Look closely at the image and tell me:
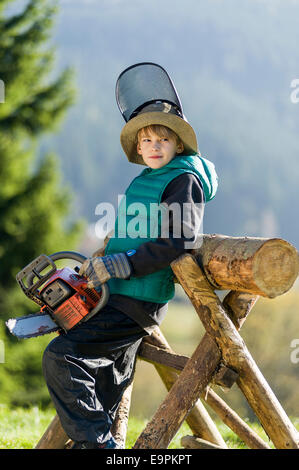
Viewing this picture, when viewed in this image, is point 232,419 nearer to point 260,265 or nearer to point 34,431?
point 260,265

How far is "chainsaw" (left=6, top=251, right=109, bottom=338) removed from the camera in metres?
2.48

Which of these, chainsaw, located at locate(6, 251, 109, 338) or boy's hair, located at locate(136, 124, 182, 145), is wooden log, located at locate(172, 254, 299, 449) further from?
boy's hair, located at locate(136, 124, 182, 145)

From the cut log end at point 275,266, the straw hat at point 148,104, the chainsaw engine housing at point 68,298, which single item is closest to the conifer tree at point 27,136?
the straw hat at point 148,104

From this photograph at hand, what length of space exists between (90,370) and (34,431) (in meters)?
1.83

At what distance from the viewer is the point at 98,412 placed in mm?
2393

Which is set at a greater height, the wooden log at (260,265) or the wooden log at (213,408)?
the wooden log at (260,265)

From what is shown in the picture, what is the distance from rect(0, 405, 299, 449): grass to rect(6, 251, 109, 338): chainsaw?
1333 millimetres

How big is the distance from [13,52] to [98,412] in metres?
11.9

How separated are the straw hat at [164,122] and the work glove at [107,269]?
628 mm

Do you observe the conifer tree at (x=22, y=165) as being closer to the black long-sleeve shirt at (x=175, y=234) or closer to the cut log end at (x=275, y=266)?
the black long-sleeve shirt at (x=175, y=234)

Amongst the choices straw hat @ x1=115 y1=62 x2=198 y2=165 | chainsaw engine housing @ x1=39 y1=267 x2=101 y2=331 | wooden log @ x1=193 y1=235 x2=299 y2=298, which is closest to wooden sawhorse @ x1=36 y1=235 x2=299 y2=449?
wooden log @ x1=193 y1=235 x2=299 y2=298

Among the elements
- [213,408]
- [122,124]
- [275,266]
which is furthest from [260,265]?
[122,124]

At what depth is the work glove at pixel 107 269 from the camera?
2406 mm

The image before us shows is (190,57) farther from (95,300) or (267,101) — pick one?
(95,300)
